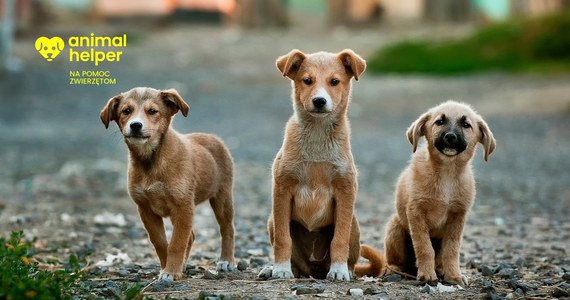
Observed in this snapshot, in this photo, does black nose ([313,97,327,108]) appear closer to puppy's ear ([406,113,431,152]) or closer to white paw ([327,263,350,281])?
puppy's ear ([406,113,431,152])

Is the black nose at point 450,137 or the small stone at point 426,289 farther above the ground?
the black nose at point 450,137

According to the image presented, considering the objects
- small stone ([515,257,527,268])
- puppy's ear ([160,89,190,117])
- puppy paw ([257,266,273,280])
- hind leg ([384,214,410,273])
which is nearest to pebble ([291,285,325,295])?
puppy paw ([257,266,273,280])

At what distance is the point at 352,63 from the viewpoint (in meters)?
6.82

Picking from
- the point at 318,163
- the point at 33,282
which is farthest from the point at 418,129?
the point at 33,282

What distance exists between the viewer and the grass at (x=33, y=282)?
555 cm

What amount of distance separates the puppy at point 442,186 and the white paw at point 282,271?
0.86 m

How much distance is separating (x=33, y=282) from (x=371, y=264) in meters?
2.79

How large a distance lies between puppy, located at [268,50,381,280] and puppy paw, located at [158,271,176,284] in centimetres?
67

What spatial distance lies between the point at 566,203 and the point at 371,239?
342cm

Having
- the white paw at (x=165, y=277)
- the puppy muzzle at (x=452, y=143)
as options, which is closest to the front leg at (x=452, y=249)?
the puppy muzzle at (x=452, y=143)

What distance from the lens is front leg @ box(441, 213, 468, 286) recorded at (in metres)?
6.79

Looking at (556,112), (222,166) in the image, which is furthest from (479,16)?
(222,166)

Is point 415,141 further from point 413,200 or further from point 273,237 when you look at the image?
point 273,237

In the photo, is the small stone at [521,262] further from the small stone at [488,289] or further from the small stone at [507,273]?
the small stone at [488,289]
